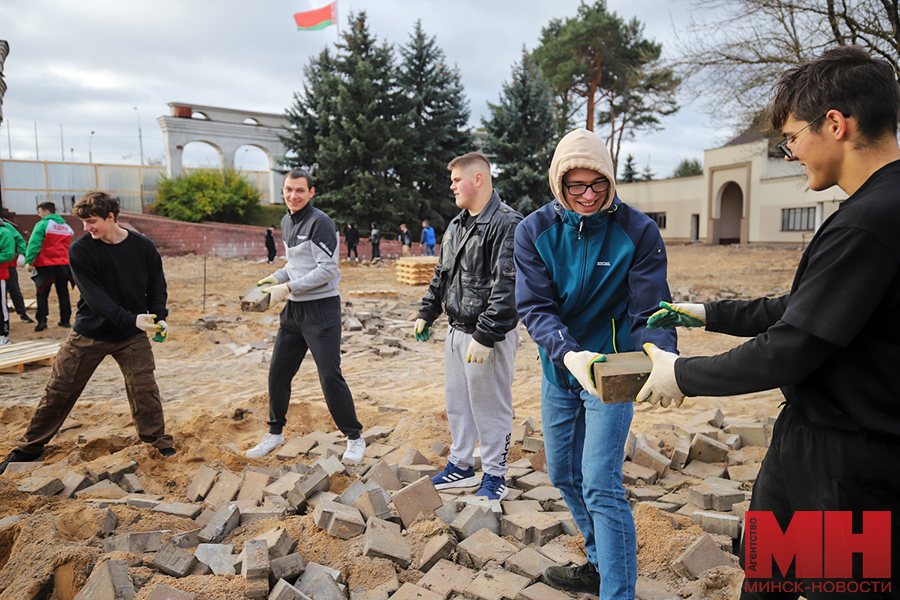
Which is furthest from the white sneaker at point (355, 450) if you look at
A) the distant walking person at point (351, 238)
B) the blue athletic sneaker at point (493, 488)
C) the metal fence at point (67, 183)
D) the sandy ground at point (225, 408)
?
the metal fence at point (67, 183)

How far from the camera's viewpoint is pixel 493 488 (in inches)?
143

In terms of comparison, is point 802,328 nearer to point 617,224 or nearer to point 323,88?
point 617,224

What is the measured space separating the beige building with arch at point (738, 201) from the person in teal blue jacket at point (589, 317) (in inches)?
1147

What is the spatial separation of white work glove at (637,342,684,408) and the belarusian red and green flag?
2854 cm

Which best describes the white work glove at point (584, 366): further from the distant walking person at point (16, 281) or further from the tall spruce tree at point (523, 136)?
the tall spruce tree at point (523, 136)

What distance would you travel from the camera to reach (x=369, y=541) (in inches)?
113

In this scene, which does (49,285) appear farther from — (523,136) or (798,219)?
(798,219)

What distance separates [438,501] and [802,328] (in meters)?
2.32

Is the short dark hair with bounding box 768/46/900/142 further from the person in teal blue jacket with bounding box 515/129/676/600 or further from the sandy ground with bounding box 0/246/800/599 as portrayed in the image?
the sandy ground with bounding box 0/246/800/599

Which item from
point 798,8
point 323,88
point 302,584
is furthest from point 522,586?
point 323,88

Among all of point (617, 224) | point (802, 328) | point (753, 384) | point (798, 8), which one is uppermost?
point (798, 8)

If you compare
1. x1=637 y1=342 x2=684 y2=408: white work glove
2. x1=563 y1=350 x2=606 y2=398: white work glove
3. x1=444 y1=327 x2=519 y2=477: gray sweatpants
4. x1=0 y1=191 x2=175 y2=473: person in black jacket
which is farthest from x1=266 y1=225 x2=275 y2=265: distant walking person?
x1=637 y1=342 x2=684 y2=408: white work glove

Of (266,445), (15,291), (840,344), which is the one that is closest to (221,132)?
(15,291)

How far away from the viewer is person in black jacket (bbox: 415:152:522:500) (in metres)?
3.68
